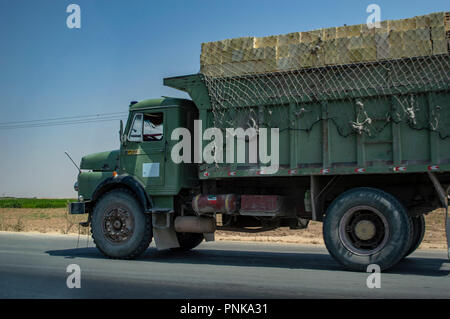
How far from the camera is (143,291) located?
607 centimetres

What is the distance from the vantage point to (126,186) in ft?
33.2

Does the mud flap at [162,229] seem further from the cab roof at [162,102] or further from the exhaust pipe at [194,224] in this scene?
the cab roof at [162,102]

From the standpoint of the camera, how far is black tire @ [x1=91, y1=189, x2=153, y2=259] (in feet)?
A: 31.4

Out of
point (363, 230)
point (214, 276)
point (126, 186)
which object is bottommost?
point (214, 276)

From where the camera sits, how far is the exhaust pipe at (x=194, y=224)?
9523mm

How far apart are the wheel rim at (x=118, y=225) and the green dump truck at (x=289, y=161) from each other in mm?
21

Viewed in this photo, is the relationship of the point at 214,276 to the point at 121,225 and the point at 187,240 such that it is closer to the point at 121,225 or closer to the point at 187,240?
the point at 121,225

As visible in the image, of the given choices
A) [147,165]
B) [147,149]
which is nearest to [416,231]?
[147,165]

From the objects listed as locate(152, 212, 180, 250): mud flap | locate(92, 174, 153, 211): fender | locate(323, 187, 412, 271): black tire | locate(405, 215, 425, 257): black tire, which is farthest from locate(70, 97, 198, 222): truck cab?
locate(405, 215, 425, 257): black tire

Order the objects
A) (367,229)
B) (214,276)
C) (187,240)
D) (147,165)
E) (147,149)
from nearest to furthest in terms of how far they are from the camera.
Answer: (214,276), (367,229), (147,165), (147,149), (187,240)

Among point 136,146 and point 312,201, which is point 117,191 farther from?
point 312,201

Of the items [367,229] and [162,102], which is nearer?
[367,229]

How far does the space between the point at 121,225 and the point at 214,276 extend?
3173mm

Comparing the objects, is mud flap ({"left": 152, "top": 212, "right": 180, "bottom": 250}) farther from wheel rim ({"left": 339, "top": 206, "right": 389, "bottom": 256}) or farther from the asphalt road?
wheel rim ({"left": 339, "top": 206, "right": 389, "bottom": 256})
